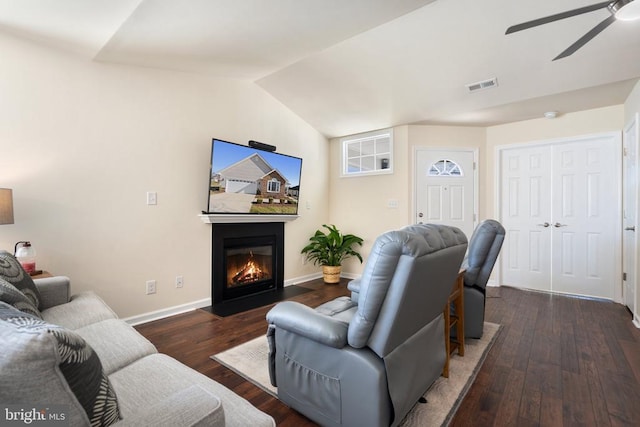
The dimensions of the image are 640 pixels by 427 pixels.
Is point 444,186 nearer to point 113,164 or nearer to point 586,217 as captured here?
point 586,217

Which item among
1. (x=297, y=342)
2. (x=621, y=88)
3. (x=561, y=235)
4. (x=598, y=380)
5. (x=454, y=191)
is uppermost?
(x=621, y=88)

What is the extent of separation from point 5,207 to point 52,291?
63 cm

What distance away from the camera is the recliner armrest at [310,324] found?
1.48 meters

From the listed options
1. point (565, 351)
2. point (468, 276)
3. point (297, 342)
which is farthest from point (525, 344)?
point (297, 342)

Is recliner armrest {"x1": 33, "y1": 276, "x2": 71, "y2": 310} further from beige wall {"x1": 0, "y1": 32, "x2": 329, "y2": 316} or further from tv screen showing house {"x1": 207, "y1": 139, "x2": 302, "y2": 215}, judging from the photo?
tv screen showing house {"x1": 207, "y1": 139, "x2": 302, "y2": 215}

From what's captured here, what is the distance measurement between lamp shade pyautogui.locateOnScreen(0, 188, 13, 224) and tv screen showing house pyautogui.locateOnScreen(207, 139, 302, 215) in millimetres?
1664

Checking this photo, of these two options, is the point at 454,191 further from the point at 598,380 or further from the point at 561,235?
the point at 598,380

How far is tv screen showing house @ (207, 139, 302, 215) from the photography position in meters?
3.55

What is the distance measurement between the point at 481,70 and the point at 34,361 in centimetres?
386

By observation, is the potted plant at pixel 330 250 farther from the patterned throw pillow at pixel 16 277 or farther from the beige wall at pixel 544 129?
the patterned throw pillow at pixel 16 277

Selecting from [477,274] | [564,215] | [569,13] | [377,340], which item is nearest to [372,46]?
[569,13]

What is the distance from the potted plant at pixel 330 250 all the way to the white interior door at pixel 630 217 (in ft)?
10.6

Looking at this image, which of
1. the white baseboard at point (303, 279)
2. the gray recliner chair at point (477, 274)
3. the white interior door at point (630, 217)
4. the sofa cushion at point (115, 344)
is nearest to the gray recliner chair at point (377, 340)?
the sofa cushion at point (115, 344)

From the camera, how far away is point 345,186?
540 centimetres
